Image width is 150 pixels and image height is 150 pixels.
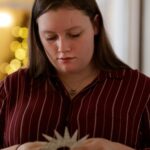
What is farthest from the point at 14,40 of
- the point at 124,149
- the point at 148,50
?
the point at 124,149

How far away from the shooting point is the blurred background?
1828mm

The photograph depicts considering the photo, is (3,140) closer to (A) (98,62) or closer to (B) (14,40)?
(A) (98,62)

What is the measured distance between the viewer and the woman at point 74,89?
40.0 inches

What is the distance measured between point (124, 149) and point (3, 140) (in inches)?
14.6

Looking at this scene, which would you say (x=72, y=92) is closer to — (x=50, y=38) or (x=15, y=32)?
(x=50, y=38)

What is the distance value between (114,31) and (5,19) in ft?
1.85

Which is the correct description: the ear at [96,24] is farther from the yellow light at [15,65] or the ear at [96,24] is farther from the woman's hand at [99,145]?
the yellow light at [15,65]

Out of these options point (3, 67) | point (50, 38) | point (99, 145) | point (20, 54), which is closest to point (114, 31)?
point (20, 54)

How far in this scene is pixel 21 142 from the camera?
3.39 feet

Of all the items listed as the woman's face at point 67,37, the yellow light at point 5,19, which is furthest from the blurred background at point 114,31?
the woman's face at point 67,37

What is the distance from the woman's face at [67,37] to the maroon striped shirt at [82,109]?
0.08 metres

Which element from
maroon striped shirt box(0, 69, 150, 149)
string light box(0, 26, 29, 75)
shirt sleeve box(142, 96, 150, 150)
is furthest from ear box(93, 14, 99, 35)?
string light box(0, 26, 29, 75)

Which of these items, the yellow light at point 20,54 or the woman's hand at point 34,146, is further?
the yellow light at point 20,54

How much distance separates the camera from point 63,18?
1.00 m
